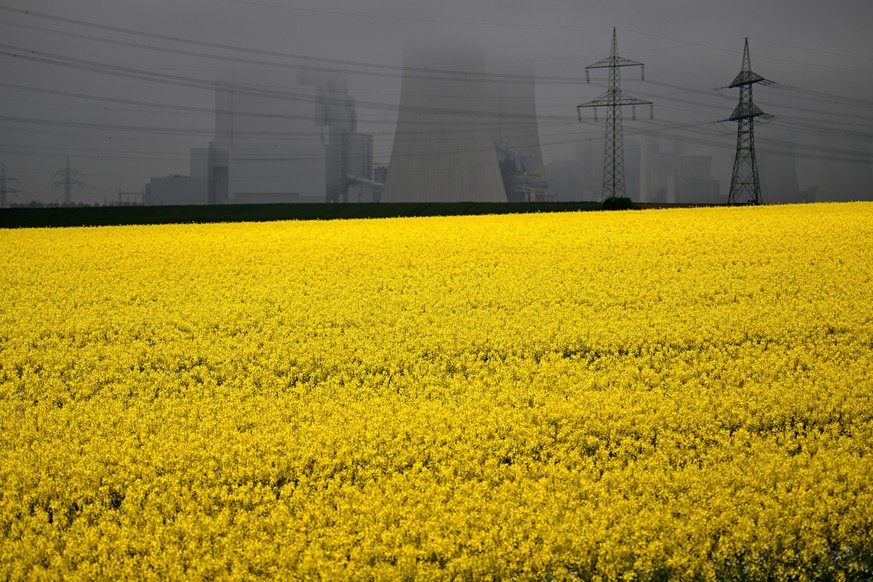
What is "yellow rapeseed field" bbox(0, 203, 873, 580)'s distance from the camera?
533 centimetres

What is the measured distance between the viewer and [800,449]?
7605mm

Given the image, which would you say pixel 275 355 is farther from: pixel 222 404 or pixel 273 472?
pixel 273 472

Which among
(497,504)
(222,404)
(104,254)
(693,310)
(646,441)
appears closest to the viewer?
(497,504)

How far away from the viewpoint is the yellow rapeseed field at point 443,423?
17.5 feet

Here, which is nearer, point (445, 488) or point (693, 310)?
point (445, 488)

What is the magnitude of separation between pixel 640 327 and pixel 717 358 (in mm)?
2060

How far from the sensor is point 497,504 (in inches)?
232

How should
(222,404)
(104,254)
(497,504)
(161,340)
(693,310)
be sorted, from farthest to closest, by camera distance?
1. (104,254)
2. (693,310)
3. (161,340)
4. (222,404)
5. (497,504)

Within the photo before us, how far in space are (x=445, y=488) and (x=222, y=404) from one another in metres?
3.73

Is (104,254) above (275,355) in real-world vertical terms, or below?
above

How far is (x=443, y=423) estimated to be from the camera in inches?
312

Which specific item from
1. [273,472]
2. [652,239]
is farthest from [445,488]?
[652,239]

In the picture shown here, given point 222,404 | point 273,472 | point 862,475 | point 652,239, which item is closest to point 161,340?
point 222,404

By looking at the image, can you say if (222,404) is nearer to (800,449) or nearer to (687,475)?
(687,475)
